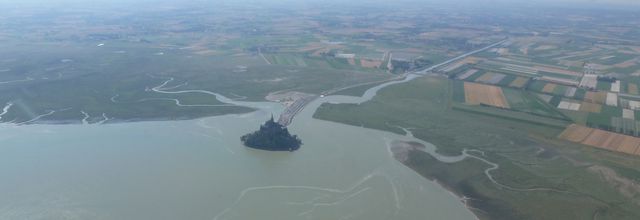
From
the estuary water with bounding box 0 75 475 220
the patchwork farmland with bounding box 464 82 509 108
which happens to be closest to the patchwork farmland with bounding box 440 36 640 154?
the patchwork farmland with bounding box 464 82 509 108

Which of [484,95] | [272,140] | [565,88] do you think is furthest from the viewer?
[565,88]

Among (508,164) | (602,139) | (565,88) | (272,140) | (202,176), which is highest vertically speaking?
(565,88)

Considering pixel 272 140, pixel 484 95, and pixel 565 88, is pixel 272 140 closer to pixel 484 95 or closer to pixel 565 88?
pixel 484 95

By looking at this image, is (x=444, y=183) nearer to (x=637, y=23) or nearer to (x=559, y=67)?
(x=559, y=67)

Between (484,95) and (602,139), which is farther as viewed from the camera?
(484,95)

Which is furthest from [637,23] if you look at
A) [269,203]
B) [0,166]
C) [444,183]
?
[0,166]

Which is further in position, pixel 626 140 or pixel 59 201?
pixel 626 140

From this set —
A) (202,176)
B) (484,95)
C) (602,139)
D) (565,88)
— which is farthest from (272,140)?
(565,88)
